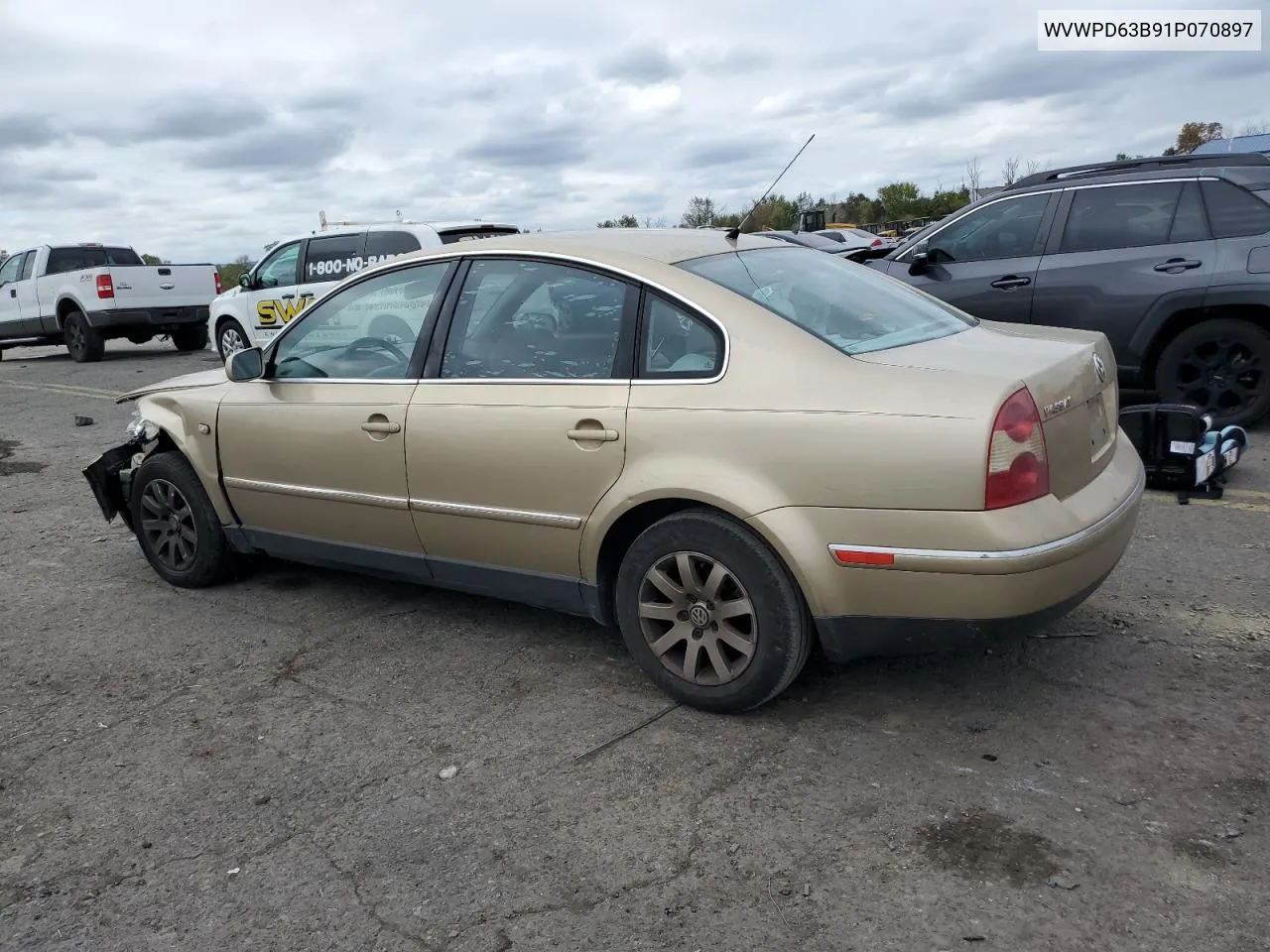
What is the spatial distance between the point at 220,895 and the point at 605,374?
1.93 metres

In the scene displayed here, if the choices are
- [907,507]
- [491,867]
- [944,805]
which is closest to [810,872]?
[944,805]

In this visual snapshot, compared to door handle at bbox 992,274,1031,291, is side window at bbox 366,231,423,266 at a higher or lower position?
higher

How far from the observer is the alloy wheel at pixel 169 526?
196 inches

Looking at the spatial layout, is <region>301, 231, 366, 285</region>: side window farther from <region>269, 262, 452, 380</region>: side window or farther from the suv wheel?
the suv wheel

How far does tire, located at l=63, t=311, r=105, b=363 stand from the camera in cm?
1689

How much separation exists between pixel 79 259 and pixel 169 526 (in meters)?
15.0

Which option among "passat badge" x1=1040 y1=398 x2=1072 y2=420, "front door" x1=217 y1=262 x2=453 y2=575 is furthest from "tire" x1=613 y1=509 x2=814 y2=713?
"front door" x1=217 y1=262 x2=453 y2=575

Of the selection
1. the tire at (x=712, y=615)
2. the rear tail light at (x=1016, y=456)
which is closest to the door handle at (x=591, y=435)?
the tire at (x=712, y=615)

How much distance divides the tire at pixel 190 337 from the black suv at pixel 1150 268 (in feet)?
45.4

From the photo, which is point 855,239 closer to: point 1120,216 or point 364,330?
point 1120,216

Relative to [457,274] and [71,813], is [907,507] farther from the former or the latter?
[71,813]

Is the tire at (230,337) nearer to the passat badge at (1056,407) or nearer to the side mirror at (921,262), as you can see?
the side mirror at (921,262)

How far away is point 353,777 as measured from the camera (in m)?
3.22

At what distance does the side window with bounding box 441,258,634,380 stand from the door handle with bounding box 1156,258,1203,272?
489 centimetres
